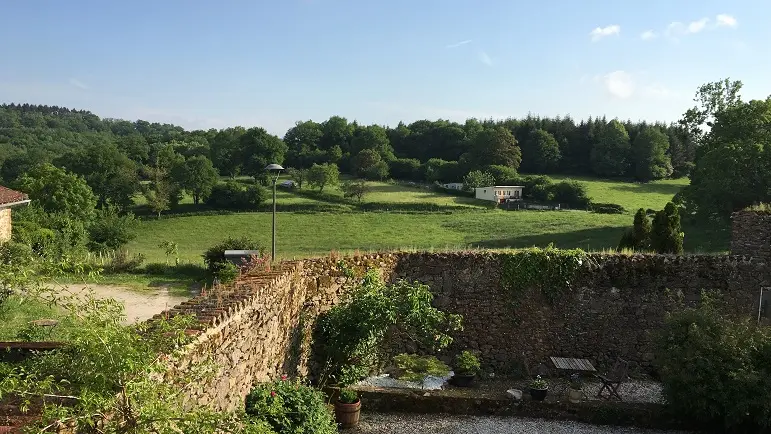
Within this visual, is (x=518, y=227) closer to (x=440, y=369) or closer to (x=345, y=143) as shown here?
(x=440, y=369)

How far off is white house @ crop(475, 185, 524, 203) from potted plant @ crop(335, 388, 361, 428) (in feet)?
138

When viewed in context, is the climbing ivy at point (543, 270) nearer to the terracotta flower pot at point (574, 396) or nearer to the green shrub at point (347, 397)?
the terracotta flower pot at point (574, 396)

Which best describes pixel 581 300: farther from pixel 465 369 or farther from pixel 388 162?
pixel 388 162

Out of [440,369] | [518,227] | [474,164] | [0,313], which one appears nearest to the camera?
[440,369]

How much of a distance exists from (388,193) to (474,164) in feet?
56.3

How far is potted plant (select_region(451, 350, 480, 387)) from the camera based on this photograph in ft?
34.8

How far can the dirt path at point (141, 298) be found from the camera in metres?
17.1

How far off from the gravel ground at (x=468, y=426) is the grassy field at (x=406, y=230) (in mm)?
18325

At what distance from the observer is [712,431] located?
9.29 meters

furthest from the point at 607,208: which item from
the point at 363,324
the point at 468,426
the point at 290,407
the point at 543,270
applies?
the point at 290,407

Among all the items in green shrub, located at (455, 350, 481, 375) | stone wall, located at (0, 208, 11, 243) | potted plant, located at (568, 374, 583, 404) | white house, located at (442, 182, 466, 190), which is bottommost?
potted plant, located at (568, 374, 583, 404)

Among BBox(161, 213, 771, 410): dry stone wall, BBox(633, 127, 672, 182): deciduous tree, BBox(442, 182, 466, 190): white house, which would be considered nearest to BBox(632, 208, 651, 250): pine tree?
BBox(161, 213, 771, 410): dry stone wall

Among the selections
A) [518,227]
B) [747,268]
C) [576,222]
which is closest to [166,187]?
[518,227]

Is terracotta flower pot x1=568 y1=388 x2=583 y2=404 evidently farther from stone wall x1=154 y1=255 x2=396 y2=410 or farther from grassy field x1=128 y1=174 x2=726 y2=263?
grassy field x1=128 y1=174 x2=726 y2=263
